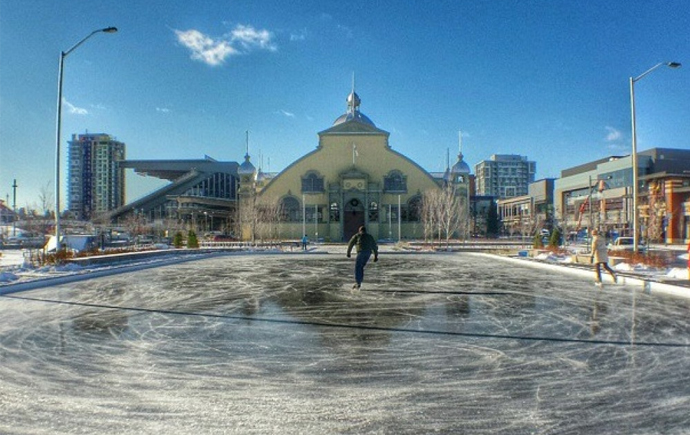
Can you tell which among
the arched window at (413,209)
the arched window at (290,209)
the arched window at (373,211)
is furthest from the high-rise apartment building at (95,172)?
the arched window at (413,209)

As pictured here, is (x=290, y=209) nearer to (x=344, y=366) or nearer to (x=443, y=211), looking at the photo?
(x=443, y=211)

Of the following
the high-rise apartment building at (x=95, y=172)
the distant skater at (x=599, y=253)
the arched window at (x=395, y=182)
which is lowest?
the distant skater at (x=599, y=253)

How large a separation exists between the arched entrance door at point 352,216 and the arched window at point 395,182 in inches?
186

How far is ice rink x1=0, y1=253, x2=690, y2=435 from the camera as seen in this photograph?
3891 millimetres

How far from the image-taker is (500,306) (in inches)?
382

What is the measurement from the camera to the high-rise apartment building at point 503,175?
189 meters

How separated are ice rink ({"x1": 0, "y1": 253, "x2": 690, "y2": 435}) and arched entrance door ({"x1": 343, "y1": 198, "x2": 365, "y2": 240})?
4698cm

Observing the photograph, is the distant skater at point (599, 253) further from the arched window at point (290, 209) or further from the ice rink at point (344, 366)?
the arched window at point (290, 209)

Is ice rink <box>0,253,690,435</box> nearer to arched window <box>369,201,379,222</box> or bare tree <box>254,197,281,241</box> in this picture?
bare tree <box>254,197,281,241</box>

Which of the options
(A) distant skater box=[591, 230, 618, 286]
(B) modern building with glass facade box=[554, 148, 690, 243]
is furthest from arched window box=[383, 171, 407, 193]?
(A) distant skater box=[591, 230, 618, 286]

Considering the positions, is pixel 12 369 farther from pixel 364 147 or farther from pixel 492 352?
pixel 364 147

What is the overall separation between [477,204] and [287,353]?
98852mm

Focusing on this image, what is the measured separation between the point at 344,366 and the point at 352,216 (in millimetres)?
52557

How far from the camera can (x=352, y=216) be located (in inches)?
2280
